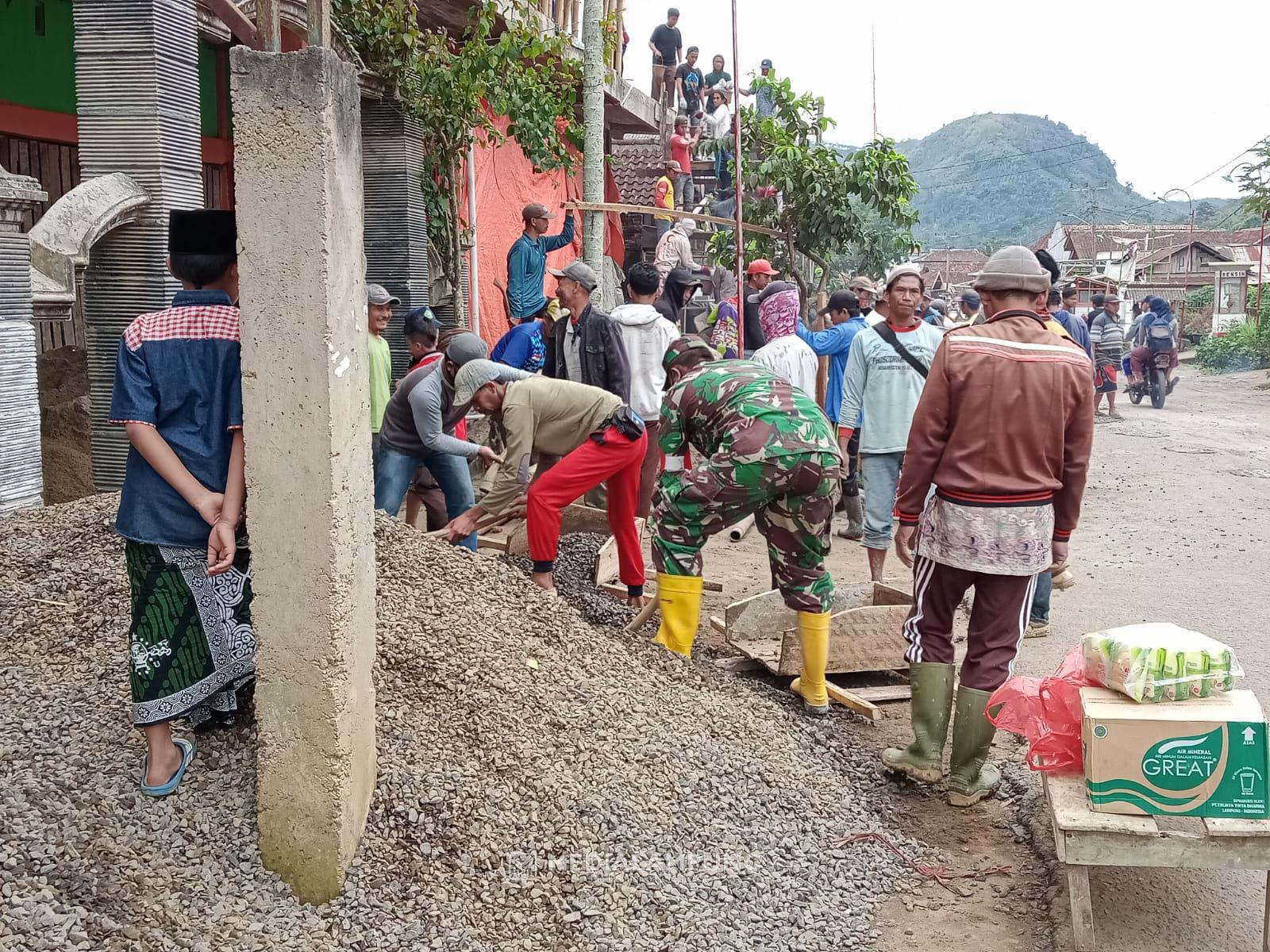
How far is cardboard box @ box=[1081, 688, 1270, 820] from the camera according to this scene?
3049mm

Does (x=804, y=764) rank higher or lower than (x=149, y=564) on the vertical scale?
lower

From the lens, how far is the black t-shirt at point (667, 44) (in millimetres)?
16344

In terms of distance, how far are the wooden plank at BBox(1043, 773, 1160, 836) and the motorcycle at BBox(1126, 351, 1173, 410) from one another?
1673cm

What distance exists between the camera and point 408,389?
5949mm

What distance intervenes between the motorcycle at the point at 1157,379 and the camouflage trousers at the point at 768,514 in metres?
15.6

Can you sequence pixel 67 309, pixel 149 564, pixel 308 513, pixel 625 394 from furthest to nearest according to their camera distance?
pixel 625 394, pixel 67 309, pixel 149 564, pixel 308 513

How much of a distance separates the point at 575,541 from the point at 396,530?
206 cm

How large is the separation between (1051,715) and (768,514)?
1.56m

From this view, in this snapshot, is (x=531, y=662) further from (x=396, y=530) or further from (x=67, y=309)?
(x=67, y=309)

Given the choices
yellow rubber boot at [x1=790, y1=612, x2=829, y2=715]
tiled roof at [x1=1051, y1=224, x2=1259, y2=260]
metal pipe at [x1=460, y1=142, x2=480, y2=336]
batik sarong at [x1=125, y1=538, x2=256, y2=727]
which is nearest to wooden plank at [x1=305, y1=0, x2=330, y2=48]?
batik sarong at [x1=125, y1=538, x2=256, y2=727]

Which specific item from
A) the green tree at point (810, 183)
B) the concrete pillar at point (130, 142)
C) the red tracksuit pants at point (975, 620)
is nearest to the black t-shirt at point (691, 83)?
the green tree at point (810, 183)

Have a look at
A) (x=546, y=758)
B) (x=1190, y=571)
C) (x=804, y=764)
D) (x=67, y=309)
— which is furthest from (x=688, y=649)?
(x=1190, y=571)

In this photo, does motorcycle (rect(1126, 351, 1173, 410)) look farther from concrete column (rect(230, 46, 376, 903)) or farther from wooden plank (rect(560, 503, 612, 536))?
concrete column (rect(230, 46, 376, 903))

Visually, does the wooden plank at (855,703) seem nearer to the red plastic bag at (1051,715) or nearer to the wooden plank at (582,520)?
the red plastic bag at (1051,715)
